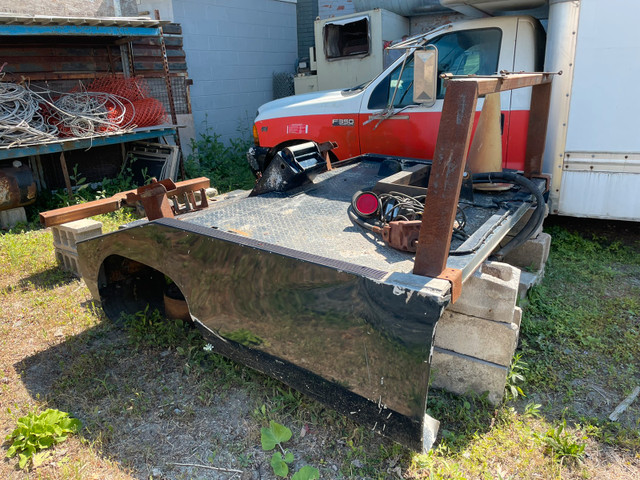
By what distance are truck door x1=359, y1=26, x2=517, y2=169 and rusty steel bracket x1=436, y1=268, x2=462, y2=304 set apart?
116 inches

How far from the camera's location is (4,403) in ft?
9.68

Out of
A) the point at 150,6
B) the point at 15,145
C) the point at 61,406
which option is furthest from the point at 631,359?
the point at 150,6

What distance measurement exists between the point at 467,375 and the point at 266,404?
3.86ft

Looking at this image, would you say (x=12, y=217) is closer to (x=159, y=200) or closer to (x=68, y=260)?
(x=68, y=260)

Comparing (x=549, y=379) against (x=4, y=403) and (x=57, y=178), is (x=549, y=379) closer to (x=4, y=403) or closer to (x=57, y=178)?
(x=4, y=403)

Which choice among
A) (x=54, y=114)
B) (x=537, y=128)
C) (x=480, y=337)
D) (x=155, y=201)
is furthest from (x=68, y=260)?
(x=537, y=128)

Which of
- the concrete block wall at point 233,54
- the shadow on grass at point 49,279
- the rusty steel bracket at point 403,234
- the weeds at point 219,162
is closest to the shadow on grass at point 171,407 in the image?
the rusty steel bracket at point 403,234

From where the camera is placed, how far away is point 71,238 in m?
4.54

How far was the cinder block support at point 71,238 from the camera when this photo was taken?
4.46 metres

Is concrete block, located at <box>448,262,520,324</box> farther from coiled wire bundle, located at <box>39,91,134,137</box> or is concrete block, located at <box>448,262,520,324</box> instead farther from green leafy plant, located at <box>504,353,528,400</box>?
coiled wire bundle, located at <box>39,91,134,137</box>

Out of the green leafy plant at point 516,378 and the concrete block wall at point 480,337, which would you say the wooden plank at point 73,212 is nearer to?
the concrete block wall at point 480,337

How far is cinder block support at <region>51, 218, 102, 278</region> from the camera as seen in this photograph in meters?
4.46

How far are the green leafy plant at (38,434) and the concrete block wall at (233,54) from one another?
7588 millimetres

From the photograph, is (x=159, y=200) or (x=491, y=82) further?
(x=159, y=200)
